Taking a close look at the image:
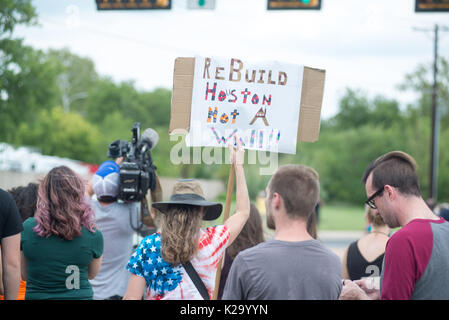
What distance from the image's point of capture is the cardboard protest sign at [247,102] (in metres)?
3.54

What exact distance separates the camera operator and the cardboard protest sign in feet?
3.30

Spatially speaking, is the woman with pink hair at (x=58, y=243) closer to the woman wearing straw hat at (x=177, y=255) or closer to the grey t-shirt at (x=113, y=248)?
the woman wearing straw hat at (x=177, y=255)

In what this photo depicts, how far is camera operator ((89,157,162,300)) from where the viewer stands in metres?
4.16

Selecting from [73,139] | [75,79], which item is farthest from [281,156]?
[75,79]

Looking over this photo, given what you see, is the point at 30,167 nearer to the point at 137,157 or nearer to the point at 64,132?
the point at 137,157

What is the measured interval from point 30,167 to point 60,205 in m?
18.8

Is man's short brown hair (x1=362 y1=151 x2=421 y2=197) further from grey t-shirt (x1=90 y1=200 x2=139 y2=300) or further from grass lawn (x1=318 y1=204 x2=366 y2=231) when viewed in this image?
grass lawn (x1=318 y1=204 x2=366 y2=231)

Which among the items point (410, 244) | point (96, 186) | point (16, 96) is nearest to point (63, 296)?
point (96, 186)

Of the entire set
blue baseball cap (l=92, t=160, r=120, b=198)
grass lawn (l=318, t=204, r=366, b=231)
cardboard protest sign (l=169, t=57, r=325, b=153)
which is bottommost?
grass lawn (l=318, t=204, r=366, b=231)

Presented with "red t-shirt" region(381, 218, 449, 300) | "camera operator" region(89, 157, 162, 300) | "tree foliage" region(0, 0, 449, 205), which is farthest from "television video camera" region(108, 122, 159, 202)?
"tree foliage" region(0, 0, 449, 205)

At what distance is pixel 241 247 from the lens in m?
3.81

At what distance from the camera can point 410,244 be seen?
2.34 m

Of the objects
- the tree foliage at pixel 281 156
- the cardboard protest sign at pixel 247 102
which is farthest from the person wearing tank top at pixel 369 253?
the tree foliage at pixel 281 156

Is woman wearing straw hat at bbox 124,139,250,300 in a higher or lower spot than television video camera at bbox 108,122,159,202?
lower
